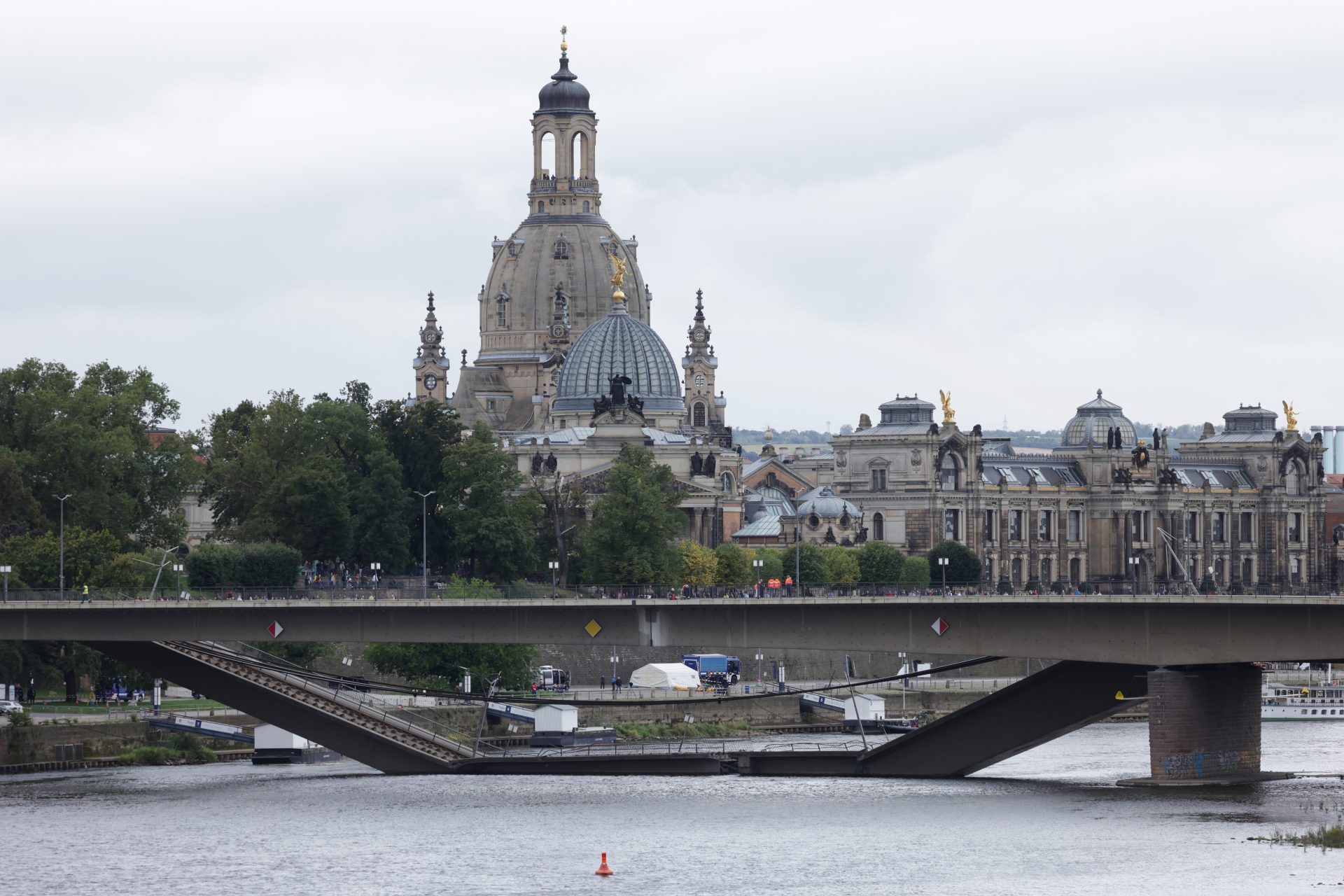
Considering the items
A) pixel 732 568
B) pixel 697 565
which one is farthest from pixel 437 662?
pixel 732 568

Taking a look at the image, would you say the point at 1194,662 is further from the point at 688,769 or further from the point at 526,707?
the point at 526,707

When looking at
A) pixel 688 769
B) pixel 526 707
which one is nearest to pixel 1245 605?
pixel 688 769

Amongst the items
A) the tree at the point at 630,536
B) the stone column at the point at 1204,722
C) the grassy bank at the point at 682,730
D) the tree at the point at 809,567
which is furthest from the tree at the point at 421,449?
the stone column at the point at 1204,722

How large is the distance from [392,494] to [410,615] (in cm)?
5425

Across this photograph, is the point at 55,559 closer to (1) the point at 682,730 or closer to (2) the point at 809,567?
(1) the point at 682,730

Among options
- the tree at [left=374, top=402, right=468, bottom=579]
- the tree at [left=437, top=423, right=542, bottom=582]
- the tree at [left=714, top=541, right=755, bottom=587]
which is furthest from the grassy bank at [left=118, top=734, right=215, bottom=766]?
the tree at [left=714, top=541, right=755, bottom=587]

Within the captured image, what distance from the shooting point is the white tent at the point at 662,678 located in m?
151

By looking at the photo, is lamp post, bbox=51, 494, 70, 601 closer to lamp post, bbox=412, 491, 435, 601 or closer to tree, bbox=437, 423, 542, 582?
lamp post, bbox=412, 491, 435, 601

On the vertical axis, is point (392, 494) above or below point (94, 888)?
above

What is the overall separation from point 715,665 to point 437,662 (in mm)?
29581

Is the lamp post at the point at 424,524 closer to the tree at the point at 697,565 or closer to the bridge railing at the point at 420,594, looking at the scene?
the tree at the point at 697,565

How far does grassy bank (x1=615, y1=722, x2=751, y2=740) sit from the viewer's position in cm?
13388

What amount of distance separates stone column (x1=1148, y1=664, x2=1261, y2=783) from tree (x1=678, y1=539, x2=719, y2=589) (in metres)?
76.6

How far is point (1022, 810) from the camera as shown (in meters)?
95.5
